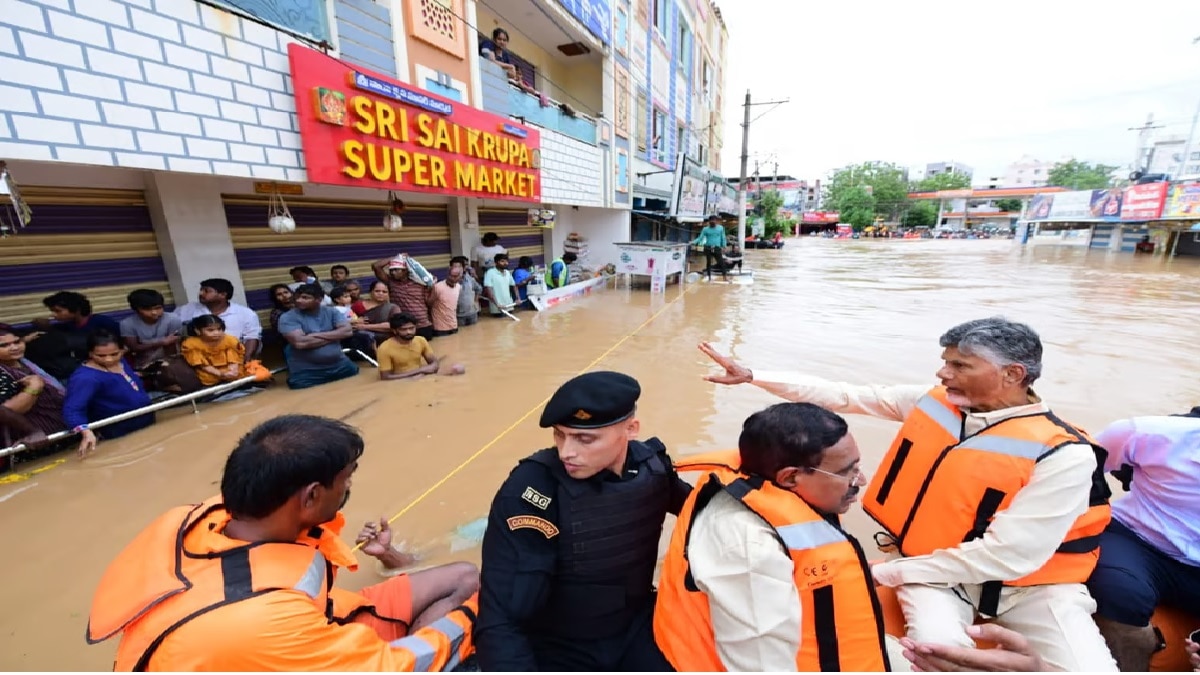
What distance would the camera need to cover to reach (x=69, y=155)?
3500 millimetres

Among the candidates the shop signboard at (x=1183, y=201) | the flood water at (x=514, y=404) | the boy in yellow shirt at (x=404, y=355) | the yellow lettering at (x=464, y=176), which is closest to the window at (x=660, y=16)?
the flood water at (x=514, y=404)

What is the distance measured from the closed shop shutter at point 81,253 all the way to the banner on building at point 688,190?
12.5 metres

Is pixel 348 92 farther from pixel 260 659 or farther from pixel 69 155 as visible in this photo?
pixel 260 659

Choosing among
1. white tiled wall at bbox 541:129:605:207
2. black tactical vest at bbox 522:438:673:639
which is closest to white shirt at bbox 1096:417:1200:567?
black tactical vest at bbox 522:438:673:639

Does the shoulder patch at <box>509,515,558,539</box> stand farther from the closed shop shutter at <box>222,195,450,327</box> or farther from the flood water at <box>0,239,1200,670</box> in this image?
the closed shop shutter at <box>222,195,450,327</box>

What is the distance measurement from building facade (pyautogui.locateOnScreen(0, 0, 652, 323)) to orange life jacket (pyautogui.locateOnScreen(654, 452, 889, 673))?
4978 mm

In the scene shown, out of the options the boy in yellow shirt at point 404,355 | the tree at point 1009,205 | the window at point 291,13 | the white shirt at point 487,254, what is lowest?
the boy in yellow shirt at point 404,355

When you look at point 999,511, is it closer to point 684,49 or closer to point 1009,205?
point 684,49

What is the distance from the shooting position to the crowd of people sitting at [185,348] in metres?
3.48

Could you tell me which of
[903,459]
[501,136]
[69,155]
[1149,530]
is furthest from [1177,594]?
[501,136]

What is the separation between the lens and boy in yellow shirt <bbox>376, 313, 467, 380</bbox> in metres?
5.18

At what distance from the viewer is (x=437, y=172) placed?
6375 mm

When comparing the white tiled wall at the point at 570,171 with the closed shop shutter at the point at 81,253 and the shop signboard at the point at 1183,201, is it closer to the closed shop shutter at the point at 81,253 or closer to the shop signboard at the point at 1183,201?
the closed shop shutter at the point at 81,253

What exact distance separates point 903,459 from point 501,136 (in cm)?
726
